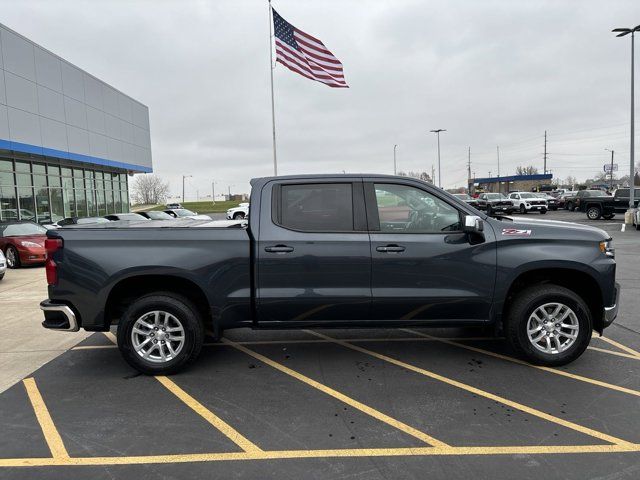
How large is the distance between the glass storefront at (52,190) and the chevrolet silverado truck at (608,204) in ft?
98.2

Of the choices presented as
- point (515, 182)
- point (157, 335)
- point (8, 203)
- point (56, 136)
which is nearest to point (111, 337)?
point (157, 335)

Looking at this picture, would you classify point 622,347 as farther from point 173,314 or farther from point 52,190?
point 52,190

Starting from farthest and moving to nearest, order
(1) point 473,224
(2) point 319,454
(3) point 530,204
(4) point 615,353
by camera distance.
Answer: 1. (3) point 530,204
2. (4) point 615,353
3. (1) point 473,224
4. (2) point 319,454

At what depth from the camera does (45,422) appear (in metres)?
3.72

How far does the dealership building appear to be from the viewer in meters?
19.7

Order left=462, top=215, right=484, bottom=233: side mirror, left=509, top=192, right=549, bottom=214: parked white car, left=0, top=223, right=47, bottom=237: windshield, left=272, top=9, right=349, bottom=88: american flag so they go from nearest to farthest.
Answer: left=462, top=215, right=484, bottom=233: side mirror < left=0, top=223, right=47, bottom=237: windshield < left=272, top=9, right=349, bottom=88: american flag < left=509, top=192, right=549, bottom=214: parked white car

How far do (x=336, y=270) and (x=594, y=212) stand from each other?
91.8ft

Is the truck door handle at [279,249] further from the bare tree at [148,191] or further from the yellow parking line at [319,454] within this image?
the bare tree at [148,191]

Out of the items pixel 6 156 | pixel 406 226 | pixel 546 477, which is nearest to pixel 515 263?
pixel 406 226

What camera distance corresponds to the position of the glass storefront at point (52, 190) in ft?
69.4

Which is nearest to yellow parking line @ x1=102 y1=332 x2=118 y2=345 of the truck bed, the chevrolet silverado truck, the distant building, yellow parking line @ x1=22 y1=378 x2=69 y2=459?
yellow parking line @ x1=22 y1=378 x2=69 y2=459

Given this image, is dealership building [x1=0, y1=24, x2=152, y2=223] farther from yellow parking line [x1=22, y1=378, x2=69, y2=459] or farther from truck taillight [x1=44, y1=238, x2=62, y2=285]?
yellow parking line [x1=22, y1=378, x2=69, y2=459]

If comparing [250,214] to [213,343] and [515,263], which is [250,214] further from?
[515,263]

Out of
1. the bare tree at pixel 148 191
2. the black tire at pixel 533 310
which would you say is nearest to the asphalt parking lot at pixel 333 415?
the black tire at pixel 533 310
